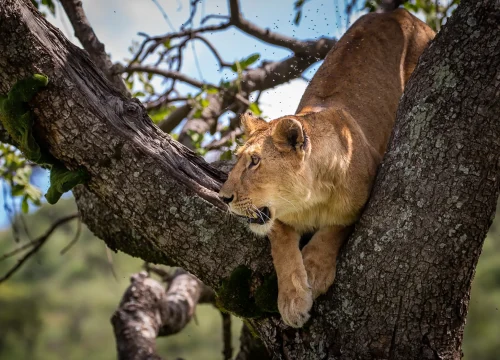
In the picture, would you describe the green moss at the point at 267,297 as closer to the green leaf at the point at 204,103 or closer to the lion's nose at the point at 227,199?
the lion's nose at the point at 227,199

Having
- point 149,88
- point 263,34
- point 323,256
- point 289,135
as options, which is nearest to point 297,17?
point 263,34

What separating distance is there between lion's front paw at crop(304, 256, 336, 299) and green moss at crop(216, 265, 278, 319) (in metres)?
0.24

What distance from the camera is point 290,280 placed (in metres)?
3.33

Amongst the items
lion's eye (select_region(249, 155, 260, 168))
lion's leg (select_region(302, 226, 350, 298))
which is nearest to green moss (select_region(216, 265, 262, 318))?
lion's leg (select_region(302, 226, 350, 298))

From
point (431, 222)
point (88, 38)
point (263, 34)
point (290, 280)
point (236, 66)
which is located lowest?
point (290, 280)

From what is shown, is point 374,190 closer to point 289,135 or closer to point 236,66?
point 289,135

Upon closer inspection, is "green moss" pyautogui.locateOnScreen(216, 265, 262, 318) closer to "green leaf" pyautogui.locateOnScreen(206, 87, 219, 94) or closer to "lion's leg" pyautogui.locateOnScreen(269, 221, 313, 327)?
"lion's leg" pyautogui.locateOnScreen(269, 221, 313, 327)

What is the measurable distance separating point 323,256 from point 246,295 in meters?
0.47

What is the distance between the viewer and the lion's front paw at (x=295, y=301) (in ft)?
10.6

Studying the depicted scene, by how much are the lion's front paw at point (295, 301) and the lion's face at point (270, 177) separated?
1.12 ft

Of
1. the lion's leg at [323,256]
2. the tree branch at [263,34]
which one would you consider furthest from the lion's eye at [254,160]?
the tree branch at [263,34]

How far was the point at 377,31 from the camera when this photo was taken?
4910 millimetres

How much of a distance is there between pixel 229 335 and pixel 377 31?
316 cm

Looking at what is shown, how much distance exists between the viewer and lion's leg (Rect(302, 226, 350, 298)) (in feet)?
10.8
